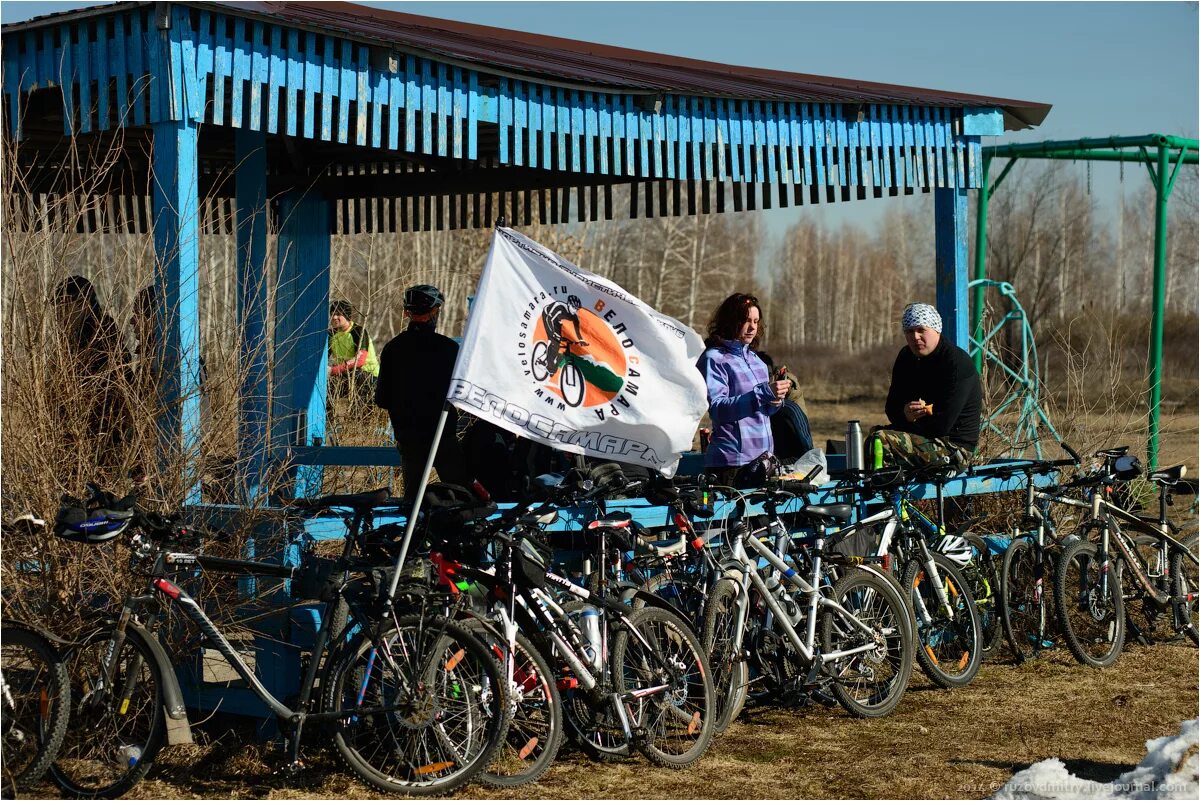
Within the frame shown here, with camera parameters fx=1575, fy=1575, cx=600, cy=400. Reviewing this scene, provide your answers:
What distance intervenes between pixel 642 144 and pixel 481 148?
8.06ft

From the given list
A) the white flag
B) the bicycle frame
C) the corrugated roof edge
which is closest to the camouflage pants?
the bicycle frame

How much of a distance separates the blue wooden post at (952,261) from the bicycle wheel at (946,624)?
322cm

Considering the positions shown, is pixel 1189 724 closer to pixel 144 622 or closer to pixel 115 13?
pixel 144 622

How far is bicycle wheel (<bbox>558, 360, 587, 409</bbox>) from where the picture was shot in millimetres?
6469

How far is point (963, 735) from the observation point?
7.07m

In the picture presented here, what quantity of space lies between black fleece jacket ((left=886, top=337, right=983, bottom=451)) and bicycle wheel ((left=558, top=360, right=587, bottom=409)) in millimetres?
2867

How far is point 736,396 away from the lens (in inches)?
317

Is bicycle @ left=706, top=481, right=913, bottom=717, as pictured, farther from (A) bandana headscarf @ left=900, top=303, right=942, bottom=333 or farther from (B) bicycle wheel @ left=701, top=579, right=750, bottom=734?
(A) bandana headscarf @ left=900, top=303, right=942, bottom=333

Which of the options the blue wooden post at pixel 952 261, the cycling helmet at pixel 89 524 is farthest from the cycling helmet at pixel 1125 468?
the cycling helmet at pixel 89 524

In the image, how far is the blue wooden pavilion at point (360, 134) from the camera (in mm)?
6504

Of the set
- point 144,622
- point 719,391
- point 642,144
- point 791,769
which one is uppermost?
point 642,144

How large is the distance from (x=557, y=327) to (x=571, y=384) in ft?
0.79

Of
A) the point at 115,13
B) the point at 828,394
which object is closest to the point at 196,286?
the point at 115,13

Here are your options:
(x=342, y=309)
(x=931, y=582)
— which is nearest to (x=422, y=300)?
(x=931, y=582)
